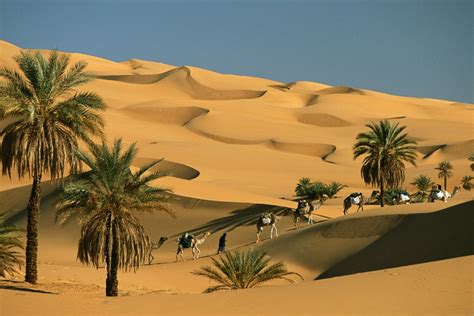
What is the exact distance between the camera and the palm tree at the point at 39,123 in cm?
2025

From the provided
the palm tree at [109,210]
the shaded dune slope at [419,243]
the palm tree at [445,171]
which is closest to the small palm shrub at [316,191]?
the palm tree at [445,171]

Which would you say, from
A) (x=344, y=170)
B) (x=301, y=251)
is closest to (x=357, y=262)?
(x=301, y=251)

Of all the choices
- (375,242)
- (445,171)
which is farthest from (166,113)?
(375,242)

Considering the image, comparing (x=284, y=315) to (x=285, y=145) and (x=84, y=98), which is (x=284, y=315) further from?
(x=285, y=145)

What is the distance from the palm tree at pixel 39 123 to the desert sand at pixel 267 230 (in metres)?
2.88

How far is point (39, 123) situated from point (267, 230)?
14.3 metres

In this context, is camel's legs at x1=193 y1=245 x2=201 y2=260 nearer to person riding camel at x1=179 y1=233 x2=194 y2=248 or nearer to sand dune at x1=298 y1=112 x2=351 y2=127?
person riding camel at x1=179 y1=233 x2=194 y2=248

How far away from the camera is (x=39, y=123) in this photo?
20.3 m

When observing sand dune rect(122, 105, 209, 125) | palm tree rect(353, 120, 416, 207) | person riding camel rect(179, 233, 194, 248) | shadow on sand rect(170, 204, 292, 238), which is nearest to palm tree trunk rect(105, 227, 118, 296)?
person riding camel rect(179, 233, 194, 248)

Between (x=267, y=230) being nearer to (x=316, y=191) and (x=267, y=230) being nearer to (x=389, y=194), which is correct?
(x=389, y=194)

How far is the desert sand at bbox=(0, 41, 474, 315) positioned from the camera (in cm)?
1347

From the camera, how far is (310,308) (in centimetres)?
1277

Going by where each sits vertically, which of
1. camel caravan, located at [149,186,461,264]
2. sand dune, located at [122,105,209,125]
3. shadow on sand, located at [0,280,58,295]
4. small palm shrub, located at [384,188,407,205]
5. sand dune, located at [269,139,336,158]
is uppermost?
sand dune, located at [122,105,209,125]

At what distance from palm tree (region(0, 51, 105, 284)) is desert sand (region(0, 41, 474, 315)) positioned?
288cm
